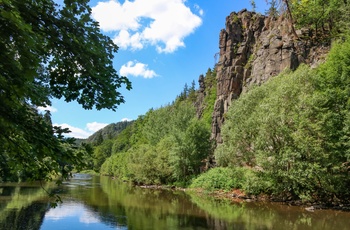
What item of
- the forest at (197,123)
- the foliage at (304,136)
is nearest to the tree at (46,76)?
the forest at (197,123)

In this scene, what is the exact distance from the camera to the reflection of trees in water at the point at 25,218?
2075 centimetres

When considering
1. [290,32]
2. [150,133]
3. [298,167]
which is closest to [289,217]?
[298,167]

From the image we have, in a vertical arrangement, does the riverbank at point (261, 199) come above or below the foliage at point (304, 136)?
below

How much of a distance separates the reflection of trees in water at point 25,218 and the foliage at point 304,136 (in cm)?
2165

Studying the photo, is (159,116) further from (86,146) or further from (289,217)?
(86,146)

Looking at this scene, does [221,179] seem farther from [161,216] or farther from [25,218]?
[25,218]

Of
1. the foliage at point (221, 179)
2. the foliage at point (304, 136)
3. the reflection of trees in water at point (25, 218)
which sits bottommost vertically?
the reflection of trees in water at point (25, 218)

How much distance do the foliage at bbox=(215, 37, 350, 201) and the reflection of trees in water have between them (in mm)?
21650

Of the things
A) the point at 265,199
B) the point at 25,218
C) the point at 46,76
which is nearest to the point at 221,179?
the point at 265,199

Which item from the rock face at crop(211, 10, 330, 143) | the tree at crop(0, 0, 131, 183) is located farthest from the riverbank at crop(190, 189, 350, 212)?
the tree at crop(0, 0, 131, 183)

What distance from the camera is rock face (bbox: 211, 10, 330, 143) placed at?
54.3 meters

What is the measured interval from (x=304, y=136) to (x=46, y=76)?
96.0ft

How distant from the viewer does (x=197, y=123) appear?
57.2 metres

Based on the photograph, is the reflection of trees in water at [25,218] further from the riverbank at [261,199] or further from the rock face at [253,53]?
the rock face at [253,53]
